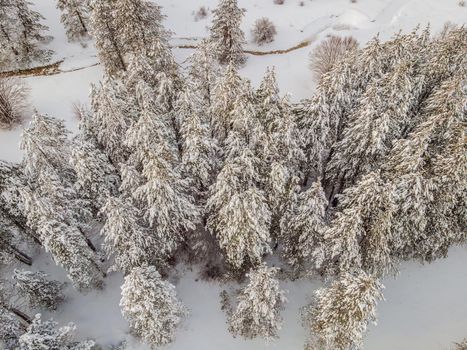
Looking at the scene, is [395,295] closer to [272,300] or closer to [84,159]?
[272,300]

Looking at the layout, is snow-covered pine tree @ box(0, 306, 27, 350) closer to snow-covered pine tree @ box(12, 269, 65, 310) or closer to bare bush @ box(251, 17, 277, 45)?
snow-covered pine tree @ box(12, 269, 65, 310)

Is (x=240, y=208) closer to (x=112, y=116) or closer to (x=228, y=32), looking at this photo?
(x=112, y=116)

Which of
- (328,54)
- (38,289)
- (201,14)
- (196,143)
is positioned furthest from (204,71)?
(201,14)

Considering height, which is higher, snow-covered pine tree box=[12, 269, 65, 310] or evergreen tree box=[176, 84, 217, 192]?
evergreen tree box=[176, 84, 217, 192]

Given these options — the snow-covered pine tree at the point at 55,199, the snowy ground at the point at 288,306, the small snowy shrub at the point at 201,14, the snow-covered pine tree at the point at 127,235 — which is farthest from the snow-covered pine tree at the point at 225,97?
the small snowy shrub at the point at 201,14

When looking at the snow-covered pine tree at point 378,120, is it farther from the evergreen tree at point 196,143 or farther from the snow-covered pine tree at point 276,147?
the evergreen tree at point 196,143

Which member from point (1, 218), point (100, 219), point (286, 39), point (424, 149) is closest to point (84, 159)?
point (100, 219)

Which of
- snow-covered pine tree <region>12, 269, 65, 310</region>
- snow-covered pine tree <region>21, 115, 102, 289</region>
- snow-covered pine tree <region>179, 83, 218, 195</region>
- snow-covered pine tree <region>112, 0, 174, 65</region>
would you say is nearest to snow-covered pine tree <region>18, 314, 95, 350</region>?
snow-covered pine tree <region>12, 269, 65, 310</region>

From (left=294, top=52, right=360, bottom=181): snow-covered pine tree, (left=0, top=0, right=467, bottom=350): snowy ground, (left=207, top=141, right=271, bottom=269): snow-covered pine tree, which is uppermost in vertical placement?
(left=294, top=52, right=360, bottom=181): snow-covered pine tree
